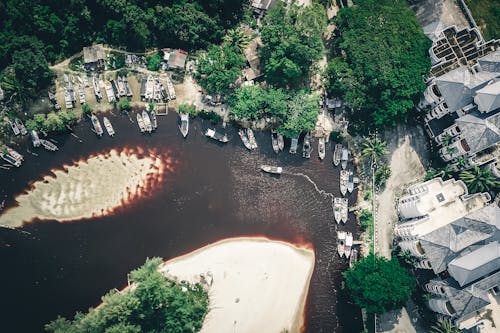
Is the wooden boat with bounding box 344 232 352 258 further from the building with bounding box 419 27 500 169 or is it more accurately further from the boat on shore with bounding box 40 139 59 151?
the boat on shore with bounding box 40 139 59 151

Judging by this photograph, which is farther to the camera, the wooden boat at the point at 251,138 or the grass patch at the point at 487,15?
the wooden boat at the point at 251,138

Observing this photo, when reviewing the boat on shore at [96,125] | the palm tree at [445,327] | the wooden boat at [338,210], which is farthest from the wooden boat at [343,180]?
the boat on shore at [96,125]

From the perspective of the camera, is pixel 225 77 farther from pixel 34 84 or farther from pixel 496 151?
pixel 496 151

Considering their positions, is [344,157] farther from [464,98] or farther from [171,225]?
[171,225]

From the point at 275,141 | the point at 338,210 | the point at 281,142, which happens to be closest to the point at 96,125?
the point at 275,141

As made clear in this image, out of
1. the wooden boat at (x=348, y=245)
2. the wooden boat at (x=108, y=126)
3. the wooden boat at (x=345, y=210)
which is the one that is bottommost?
the wooden boat at (x=348, y=245)

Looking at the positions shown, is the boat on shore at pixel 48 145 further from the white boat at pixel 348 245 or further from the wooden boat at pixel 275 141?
the white boat at pixel 348 245
